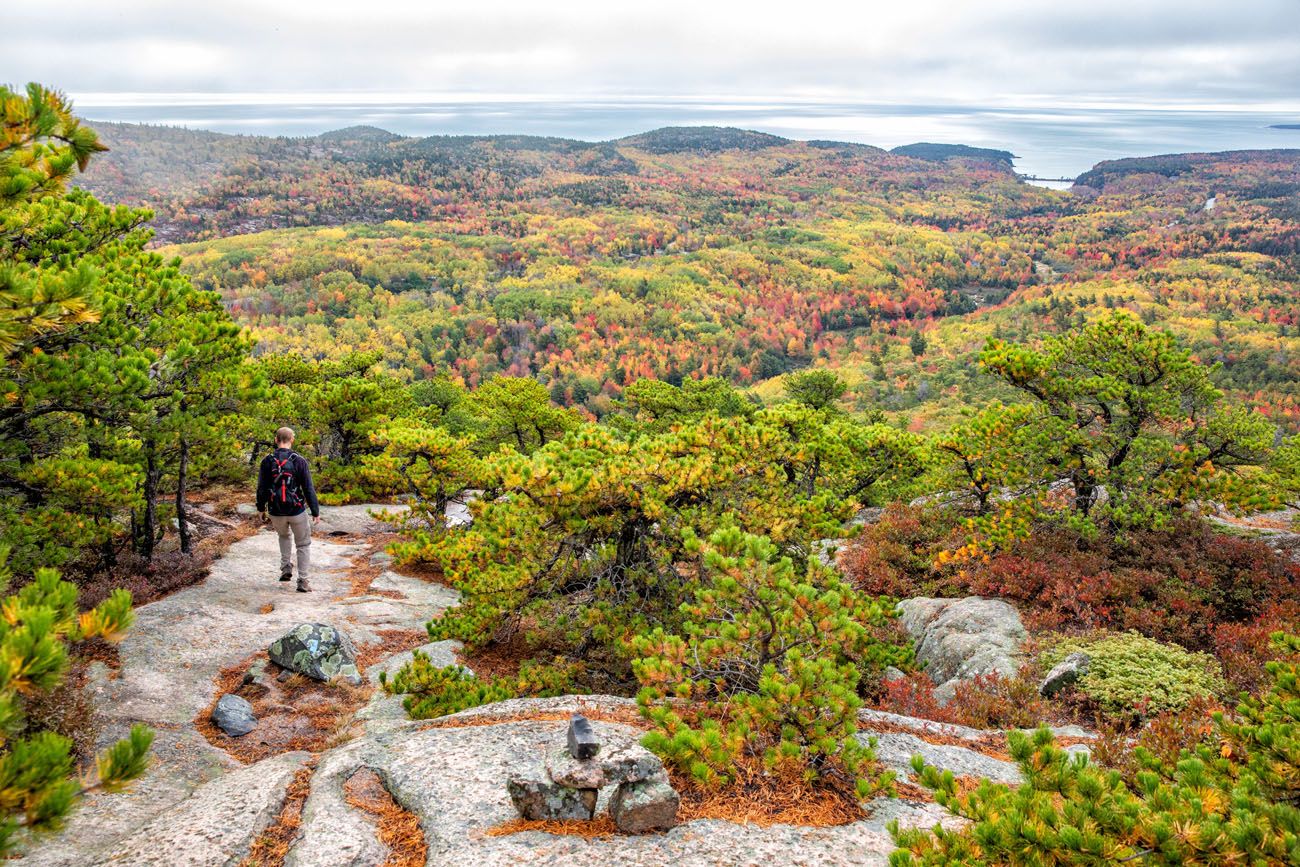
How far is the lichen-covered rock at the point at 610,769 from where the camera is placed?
4.92 metres

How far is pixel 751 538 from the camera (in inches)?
237

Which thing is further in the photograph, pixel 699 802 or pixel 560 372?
pixel 560 372

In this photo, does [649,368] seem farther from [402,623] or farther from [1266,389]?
[402,623]

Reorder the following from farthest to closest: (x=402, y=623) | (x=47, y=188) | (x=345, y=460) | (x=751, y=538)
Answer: (x=345, y=460) < (x=402, y=623) < (x=751, y=538) < (x=47, y=188)

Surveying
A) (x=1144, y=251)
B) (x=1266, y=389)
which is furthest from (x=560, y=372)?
(x=1144, y=251)

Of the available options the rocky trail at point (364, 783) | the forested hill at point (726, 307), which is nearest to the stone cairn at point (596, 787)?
the rocky trail at point (364, 783)

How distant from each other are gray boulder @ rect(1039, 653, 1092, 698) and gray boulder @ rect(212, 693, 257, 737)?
34.2ft

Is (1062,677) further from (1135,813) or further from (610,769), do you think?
(610,769)

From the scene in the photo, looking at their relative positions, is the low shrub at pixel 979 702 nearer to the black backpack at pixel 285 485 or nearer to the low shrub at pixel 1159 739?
the low shrub at pixel 1159 739

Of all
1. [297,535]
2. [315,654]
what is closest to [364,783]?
[315,654]

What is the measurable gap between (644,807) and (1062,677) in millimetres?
7763

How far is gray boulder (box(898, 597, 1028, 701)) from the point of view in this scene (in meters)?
10.7

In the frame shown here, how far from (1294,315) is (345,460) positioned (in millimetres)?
147255

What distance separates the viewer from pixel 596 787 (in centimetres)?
500
